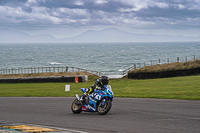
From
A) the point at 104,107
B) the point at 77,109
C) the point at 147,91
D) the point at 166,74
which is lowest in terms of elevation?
the point at 147,91

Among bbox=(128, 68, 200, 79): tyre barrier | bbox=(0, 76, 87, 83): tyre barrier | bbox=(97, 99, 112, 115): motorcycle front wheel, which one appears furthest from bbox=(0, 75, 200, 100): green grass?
bbox=(0, 76, 87, 83): tyre barrier

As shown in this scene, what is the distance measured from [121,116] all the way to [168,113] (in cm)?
196

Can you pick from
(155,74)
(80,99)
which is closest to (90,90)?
(80,99)

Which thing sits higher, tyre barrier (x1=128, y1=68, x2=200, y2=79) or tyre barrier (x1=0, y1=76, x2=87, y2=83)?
tyre barrier (x1=128, y1=68, x2=200, y2=79)

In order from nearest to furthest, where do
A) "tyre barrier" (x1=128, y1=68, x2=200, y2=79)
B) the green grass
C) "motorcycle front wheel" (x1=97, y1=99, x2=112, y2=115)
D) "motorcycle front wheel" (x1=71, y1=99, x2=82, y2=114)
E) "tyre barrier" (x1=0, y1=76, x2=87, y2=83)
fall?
"motorcycle front wheel" (x1=97, y1=99, x2=112, y2=115), "motorcycle front wheel" (x1=71, y1=99, x2=82, y2=114), the green grass, "tyre barrier" (x1=128, y1=68, x2=200, y2=79), "tyre barrier" (x1=0, y1=76, x2=87, y2=83)

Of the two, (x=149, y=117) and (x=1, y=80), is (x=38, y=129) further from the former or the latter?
(x=1, y=80)

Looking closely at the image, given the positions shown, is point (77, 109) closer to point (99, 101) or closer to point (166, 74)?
point (99, 101)

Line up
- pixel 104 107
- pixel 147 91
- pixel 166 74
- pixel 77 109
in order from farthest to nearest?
pixel 166 74, pixel 147 91, pixel 77 109, pixel 104 107

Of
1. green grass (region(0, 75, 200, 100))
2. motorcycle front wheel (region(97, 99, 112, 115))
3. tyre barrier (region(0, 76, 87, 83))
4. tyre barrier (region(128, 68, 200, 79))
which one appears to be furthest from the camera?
tyre barrier (region(0, 76, 87, 83))

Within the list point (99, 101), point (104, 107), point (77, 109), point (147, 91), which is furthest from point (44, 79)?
point (104, 107)

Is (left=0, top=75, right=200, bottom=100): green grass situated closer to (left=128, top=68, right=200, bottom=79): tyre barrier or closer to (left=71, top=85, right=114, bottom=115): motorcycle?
(left=71, top=85, right=114, bottom=115): motorcycle

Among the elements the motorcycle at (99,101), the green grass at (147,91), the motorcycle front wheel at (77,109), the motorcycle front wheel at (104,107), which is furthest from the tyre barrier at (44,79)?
the motorcycle front wheel at (104,107)

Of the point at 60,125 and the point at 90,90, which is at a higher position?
the point at 90,90

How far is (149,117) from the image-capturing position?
10.3 meters
